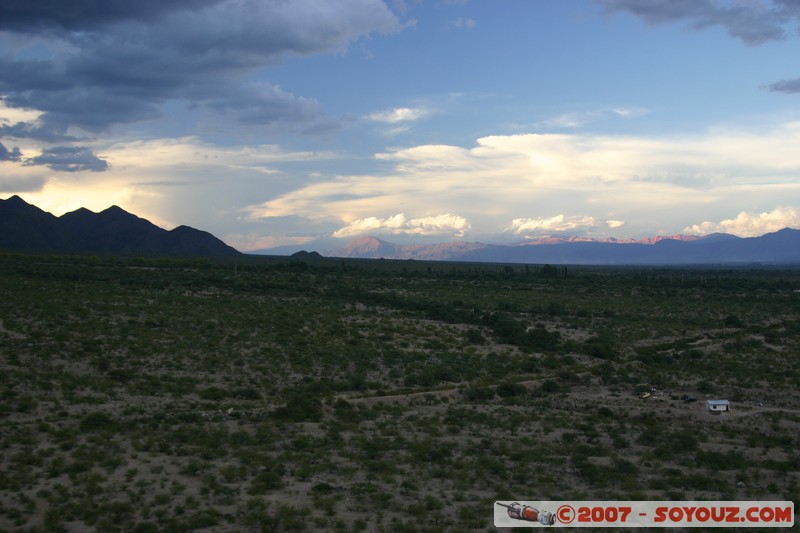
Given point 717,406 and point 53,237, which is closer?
point 717,406

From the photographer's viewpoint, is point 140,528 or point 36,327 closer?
point 140,528

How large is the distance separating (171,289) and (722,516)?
55054mm

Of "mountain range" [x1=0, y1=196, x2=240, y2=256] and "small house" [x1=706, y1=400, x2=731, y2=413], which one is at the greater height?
"mountain range" [x1=0, y1=196, x2=240, y2=256]

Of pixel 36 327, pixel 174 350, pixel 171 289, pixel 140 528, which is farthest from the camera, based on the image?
pixel 171 289

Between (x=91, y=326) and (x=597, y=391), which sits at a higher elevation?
(x=91, y=326)

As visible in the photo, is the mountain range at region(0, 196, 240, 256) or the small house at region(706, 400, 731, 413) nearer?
the small house at region(706, 400, 731, 413)

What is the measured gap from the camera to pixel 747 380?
3084 centimetres

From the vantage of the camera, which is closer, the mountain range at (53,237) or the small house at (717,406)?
the small house at (717,406)

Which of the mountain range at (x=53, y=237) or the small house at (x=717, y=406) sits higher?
the mountain range at (x=53, y=237)

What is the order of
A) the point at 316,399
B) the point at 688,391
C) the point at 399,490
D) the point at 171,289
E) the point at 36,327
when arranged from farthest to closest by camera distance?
the point at 171,289 < the point at 36,327 < the point at 688,391 < the point at 316,399 < the point at 399,490

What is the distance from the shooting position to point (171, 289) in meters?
61.8

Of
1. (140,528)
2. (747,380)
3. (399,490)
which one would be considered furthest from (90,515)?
(747,380)

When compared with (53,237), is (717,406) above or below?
below

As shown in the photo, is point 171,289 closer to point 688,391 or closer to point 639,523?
point 688,391
